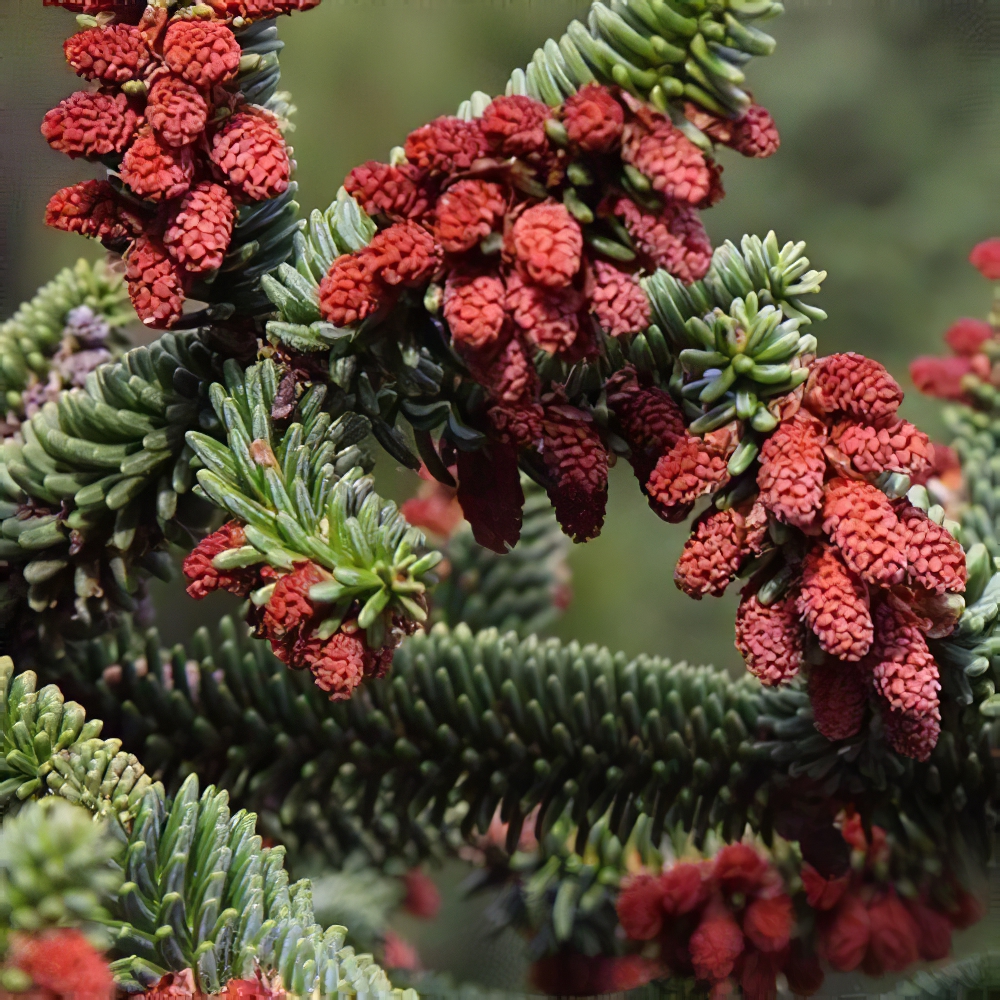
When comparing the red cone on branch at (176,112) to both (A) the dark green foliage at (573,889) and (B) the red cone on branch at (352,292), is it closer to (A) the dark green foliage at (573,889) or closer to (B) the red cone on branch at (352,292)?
(B) the red cone on branch at (352,292)

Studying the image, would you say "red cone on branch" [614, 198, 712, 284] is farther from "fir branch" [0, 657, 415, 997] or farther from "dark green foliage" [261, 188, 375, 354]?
"fir branch" [0, 657, 415, 997]

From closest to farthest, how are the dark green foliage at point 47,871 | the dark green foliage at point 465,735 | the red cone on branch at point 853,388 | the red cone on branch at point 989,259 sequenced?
the dark green foliage at point 47,871 → the red cone on branch at point 853,388 → the dark green foliage at point 465,735 → the red cone on branch at point 989,259

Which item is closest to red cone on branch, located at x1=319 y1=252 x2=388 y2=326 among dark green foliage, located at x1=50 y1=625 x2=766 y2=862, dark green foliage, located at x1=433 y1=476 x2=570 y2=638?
dark green foliage, located at x1=50 y1=625 x2=766 y2=862

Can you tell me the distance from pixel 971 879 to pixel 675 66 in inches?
14.4

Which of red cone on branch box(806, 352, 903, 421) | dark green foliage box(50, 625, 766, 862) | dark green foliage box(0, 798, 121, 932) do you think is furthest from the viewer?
dark green foliage box(50, 625, 766, 862)

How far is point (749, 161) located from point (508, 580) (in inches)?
27.3

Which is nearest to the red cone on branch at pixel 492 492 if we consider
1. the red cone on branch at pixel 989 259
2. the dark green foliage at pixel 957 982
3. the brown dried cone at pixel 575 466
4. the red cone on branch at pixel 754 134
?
the brown dried cone at pixel 575 466

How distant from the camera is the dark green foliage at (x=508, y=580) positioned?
0.63 metres

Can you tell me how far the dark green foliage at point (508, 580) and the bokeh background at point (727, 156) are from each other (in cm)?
6

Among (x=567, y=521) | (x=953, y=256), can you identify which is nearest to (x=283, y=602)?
(x=567, y=521)

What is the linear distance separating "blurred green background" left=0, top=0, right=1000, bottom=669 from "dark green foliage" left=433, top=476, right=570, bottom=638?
0.39 ft

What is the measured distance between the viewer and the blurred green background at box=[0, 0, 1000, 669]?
51 cm

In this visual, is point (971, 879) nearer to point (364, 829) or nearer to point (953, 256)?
point (364, 829)

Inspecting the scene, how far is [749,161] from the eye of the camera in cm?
113
